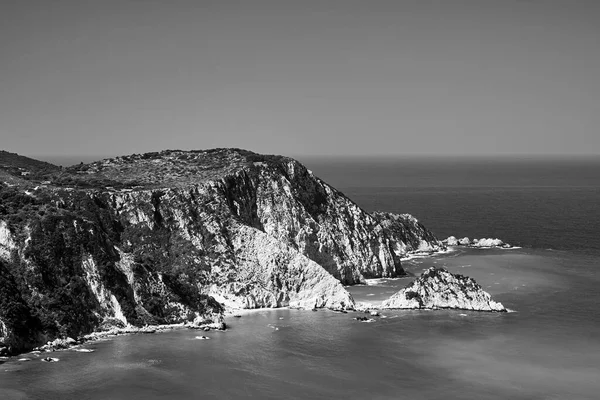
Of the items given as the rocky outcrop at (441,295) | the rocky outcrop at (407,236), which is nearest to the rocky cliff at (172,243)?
the rocky outcrop at (441,295)

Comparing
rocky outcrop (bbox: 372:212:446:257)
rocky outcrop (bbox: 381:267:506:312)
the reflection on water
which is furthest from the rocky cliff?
rocky outcrop (bbox: 372:212:446:257)

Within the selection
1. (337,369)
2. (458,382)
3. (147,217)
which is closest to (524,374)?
(458,382)

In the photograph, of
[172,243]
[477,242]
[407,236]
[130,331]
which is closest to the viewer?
[130,331]

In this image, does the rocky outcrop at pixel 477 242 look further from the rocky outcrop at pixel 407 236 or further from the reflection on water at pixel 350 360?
the reflection on water at pixel 350 360

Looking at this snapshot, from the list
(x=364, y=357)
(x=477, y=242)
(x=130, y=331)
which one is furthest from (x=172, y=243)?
(x=477, y=242)

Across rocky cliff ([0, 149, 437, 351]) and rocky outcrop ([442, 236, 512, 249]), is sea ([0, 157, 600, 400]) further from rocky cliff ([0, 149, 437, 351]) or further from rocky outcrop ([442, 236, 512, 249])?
rocky outcrop ([442, 236, 512, 249])

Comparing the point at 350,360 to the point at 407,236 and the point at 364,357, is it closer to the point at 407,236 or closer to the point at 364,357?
Answer: the point at 364,357

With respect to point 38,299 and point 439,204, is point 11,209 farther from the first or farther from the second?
point 439,204
